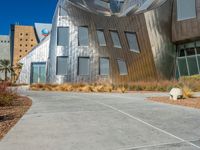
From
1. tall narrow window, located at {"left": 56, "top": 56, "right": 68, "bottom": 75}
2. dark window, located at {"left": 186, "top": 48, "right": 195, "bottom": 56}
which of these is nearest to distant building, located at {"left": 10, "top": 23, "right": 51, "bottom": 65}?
tall narrow window, located at {"left": 56, "top": 56, "right": 68, "bottom": 75}

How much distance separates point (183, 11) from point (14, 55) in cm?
7796

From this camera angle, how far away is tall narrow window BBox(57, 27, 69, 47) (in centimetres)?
3397

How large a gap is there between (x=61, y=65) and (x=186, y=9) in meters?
15.8

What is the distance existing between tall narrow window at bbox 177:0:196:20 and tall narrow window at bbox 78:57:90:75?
11613mm

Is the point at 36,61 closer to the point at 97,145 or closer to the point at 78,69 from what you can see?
the point at 78,69

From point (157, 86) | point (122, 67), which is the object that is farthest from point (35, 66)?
point (157, 86)

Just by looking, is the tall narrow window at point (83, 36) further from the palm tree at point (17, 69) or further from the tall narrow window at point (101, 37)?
the palm tree at point (17, 69)

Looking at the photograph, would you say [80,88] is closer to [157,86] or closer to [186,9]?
[157,86]

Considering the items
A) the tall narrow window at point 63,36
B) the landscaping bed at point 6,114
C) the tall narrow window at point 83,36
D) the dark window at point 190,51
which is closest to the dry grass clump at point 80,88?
the tall narrow window at point 63,36

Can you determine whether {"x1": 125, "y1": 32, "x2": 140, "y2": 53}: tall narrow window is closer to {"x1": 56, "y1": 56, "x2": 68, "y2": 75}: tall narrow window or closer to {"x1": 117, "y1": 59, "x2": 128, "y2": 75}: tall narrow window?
{"x1": 117, "y1": 59, "x2": 128, "y2": 75}: tall narrow window

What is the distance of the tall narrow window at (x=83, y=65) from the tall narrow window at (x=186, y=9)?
11613 mm

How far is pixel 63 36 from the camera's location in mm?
34156

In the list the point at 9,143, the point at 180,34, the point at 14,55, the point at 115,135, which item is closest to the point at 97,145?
the point at 115,135

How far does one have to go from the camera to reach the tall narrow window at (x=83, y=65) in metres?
33.2
